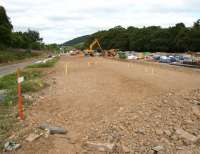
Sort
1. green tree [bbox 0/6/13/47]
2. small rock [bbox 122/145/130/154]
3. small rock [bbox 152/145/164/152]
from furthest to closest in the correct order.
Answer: green tree [bbox 0/6/13/47] < small rock [bbox 122/145/130/154] < small rock [bbox 152/145/164/152]

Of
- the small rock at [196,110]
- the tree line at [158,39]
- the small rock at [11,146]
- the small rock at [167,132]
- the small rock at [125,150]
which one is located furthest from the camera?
the tree line at [158,39]

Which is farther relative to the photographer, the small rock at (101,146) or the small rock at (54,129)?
the small rock at (54,129)

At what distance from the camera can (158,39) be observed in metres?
122

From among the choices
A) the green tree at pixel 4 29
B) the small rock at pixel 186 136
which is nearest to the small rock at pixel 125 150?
the small rock at pixel 186 136

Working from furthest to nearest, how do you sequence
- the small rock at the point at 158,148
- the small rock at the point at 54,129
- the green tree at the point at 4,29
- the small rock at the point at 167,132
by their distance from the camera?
1. the green tree at the point at 4,29
2. the small rock at the point at 54,129
3. the small rock at the point at 167,132
4. the small rock at the point at 158,148

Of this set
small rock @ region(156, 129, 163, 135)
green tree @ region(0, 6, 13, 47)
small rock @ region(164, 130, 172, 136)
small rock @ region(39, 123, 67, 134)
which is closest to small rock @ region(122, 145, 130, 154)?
small rock @ region(156, 129, 163, 135)

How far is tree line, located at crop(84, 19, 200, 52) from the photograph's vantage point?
104056 millimetres

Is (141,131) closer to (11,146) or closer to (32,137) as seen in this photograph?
(32,137)

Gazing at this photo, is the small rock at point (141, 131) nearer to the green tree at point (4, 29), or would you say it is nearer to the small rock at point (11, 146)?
the small rock at point (11, 146)

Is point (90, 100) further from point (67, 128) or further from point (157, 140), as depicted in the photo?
point (157, 140)

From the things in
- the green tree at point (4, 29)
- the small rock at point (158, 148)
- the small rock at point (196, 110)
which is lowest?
the small rock at point (158, 148)

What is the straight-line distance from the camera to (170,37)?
118m

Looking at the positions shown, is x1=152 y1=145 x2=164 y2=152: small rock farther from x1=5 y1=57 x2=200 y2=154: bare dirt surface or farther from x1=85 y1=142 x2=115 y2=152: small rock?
x1=85 y1=142 x2=115 y2=152: small rock

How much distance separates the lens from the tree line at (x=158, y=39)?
104056 millimetres
